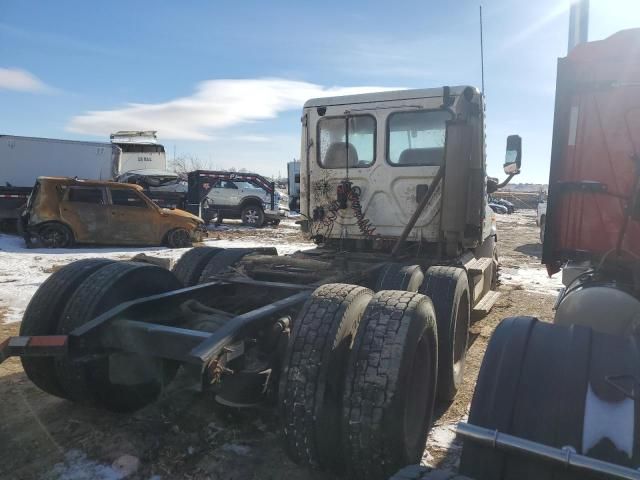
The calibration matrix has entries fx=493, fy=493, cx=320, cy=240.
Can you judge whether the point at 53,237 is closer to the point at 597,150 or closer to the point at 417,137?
the point at 417,137

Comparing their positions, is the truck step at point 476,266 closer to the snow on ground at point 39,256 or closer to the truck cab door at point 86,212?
the snow on ground at point 39,256

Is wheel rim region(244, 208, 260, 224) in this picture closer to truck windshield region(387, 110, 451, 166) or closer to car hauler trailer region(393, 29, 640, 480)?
truck windshield region(387, 110, 451, 166)

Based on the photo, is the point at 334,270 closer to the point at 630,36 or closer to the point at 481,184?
the point at 481,184

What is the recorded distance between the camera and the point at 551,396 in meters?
1.84

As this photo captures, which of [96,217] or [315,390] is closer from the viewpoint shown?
[315,390]

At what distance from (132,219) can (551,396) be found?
13.1 meters

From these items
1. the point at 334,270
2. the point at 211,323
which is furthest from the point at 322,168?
the point at 211,323

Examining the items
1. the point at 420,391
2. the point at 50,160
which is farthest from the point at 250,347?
the point at 50,160

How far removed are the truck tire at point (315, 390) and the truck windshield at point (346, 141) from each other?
334 centimetres

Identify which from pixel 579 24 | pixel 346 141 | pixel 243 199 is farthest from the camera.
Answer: pixel 243 199

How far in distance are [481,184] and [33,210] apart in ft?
37.5

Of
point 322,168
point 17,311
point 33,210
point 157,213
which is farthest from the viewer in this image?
point 157,213

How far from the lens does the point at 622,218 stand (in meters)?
3.09

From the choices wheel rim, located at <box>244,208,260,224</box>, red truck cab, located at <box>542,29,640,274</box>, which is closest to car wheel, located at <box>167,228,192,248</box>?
wheel rim, located at <box>244,208,260,224</box>
